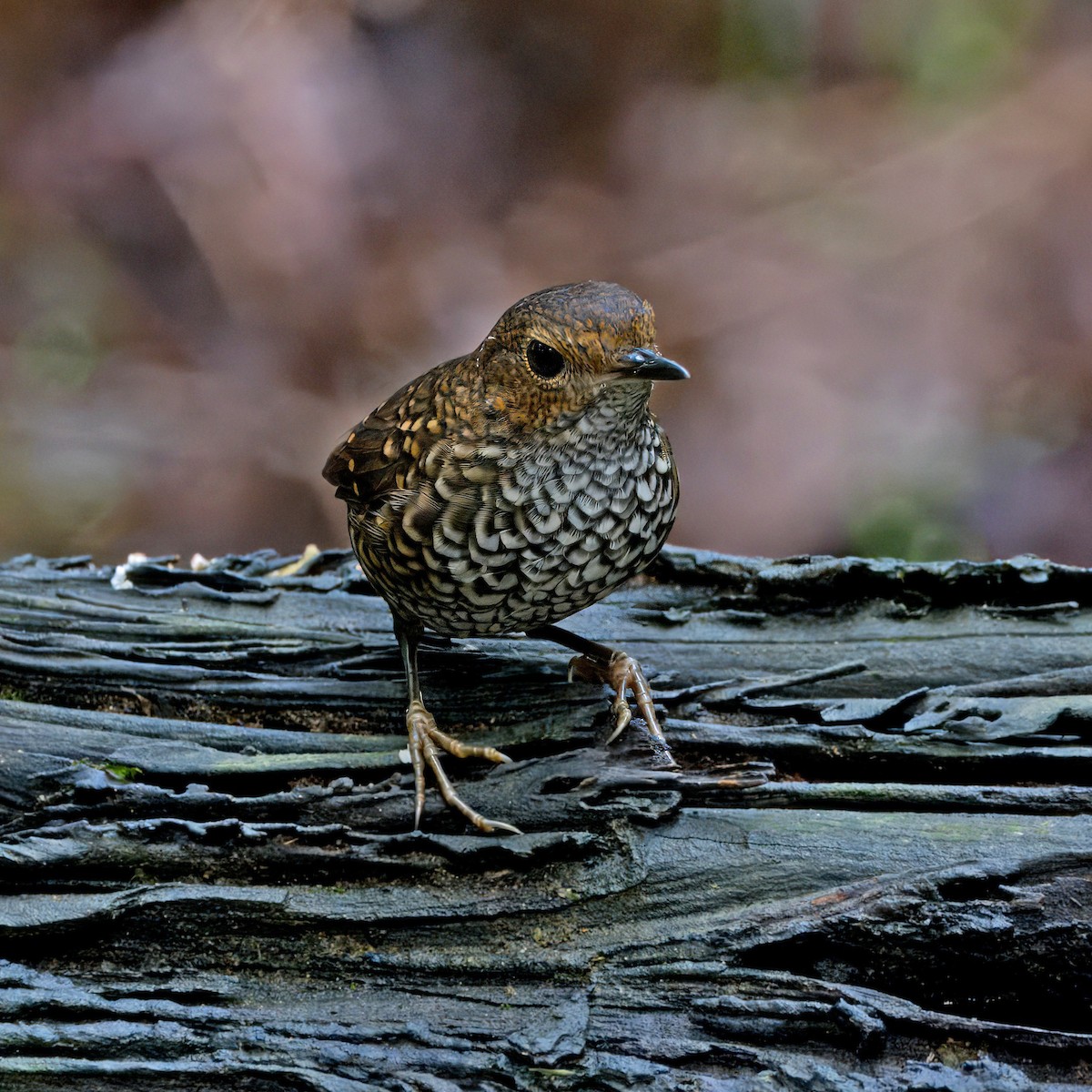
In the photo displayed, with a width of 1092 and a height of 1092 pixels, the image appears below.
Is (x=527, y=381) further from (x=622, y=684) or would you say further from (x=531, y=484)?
(x=622, y=684)

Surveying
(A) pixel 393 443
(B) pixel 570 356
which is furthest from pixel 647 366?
(A) pixel 393 443

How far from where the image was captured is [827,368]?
579 cm

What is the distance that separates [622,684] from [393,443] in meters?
0.93

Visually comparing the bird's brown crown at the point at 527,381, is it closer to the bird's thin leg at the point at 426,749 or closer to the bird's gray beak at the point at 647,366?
the bird's gray beak at the point at 647,366

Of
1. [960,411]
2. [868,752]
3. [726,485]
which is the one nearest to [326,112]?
[726,485]

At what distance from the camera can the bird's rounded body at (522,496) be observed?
307 centimetres

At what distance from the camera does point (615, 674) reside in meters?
3.48

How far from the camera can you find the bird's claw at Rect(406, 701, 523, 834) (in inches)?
119

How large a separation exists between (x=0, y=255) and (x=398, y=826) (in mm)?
4109

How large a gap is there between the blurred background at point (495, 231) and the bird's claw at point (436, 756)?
2697 millimetres

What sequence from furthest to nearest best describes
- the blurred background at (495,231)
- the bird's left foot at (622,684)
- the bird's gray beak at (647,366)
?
the blurred background at (495,231)
the bird's left foot at (622,684)
the bird's gray beak at (647,366)

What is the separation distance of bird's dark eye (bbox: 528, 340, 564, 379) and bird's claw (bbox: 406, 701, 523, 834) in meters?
0.99

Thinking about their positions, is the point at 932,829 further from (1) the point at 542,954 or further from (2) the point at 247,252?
(2) the point at 247,252

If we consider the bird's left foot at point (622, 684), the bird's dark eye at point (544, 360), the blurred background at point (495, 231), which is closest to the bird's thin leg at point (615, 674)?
the bird's left foot at point (622, 684)
